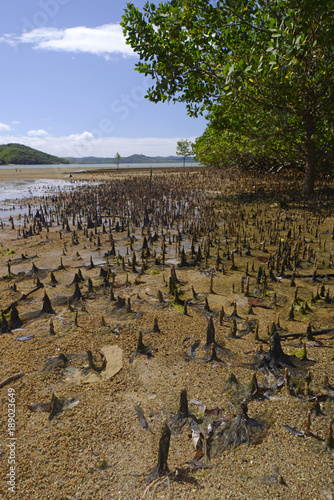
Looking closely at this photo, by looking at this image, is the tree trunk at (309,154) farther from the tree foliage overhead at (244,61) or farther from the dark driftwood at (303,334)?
the dark driftwood at (303,334)

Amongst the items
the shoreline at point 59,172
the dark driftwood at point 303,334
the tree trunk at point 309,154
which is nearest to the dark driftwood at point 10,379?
the dark driftwood at point 303,334

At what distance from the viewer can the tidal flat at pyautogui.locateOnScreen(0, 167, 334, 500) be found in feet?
6.36

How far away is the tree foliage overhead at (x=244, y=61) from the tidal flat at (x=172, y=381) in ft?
11.1

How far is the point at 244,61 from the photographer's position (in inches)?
262

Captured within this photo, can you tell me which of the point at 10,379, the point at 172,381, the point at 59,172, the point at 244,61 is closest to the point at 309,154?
the point at 244,61

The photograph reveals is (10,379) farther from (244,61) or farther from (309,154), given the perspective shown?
(309,154)

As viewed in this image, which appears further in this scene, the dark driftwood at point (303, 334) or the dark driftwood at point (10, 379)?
the dark driftwood at point (303, 334)

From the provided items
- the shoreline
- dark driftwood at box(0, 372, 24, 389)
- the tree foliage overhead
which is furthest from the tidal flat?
the shoreline

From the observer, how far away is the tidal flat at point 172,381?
6.36ft

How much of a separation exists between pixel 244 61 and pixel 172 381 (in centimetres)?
670

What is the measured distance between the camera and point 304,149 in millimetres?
12227

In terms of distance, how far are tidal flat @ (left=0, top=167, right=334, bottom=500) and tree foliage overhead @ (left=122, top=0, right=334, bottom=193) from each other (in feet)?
11.1

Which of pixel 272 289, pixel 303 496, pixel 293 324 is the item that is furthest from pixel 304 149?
pixel 303 496

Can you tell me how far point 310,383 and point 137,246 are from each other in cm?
532
